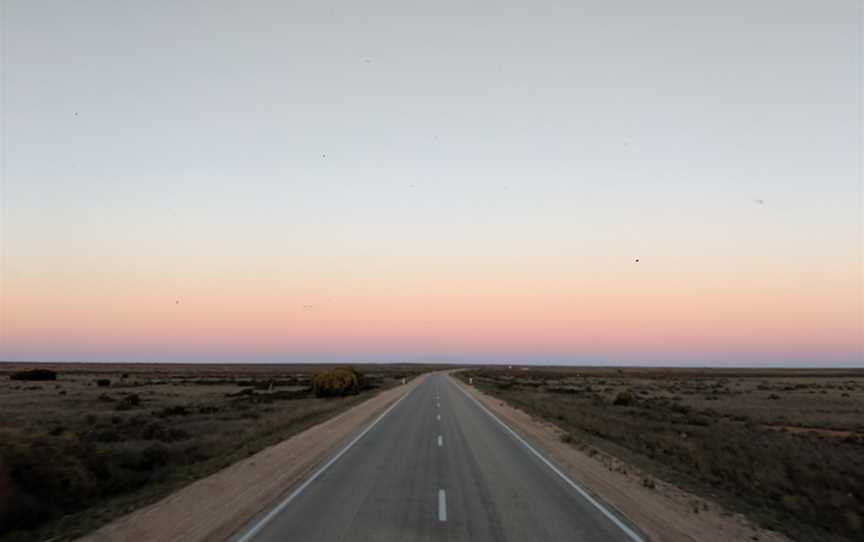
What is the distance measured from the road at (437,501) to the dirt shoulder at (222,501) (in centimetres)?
48

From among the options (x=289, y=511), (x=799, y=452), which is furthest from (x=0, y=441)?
(x=799, y=452)

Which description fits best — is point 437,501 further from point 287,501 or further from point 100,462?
point 100,462

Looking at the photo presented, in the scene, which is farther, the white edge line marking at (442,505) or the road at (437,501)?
the white edge line marking at (442,505)

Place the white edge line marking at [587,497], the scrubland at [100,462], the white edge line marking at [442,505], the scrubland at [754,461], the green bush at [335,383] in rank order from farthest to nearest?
the green bush at [335,383] → the scrubland at [754,461] → the scrubland at [100,462] → the white edge line marking at [442,505] → the white edge line marking at [587,497]

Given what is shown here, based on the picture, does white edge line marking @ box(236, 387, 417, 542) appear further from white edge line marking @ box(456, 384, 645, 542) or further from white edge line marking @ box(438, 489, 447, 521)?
white edge line marking @ box(456, 384, 645, 542)

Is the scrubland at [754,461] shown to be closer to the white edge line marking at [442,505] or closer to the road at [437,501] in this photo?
the road at [437,501]

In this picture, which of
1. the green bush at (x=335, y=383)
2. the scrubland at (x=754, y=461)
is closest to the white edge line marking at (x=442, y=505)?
the scrubland at (x=754, y=461)

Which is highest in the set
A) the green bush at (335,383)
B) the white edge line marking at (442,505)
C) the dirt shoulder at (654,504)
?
the white edge line marking at (442,505)

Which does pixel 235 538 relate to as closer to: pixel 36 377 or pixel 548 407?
pixel 548 407

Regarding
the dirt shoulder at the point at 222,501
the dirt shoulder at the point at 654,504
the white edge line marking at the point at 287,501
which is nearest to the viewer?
the white edge line marking at the point at 287,501

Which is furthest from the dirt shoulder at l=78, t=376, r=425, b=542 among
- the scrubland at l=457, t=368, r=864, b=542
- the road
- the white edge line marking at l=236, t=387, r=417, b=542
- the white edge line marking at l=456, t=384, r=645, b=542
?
the scrubland at l=457, t=368, r=864, b=542

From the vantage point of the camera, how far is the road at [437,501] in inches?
328

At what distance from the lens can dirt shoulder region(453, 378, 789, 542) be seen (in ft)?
29.5

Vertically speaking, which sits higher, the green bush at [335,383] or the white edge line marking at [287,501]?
the white edge line marking at [287,501]
